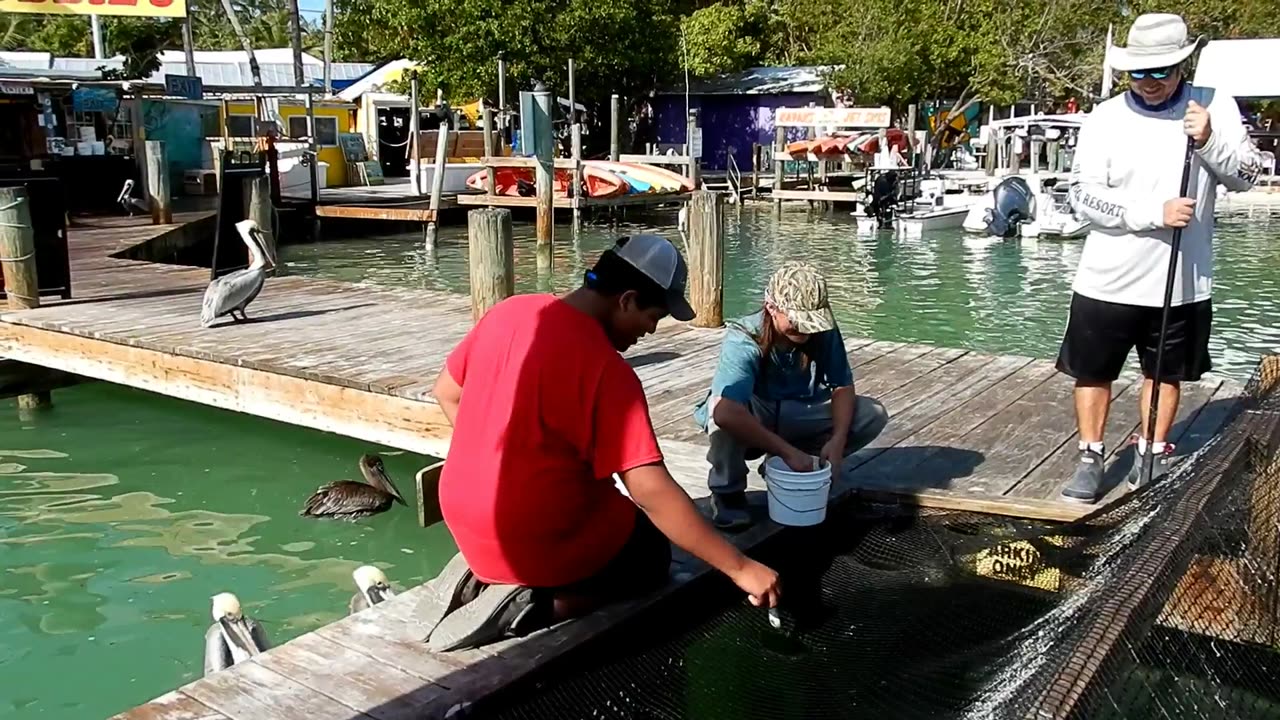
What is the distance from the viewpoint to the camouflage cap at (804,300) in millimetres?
4086

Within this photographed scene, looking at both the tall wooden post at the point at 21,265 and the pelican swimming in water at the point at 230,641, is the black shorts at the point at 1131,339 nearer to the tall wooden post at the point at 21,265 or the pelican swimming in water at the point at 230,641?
the pelican swimming in water at the point at 230,641

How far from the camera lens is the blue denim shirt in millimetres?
4250

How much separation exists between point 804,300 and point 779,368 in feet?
1.52

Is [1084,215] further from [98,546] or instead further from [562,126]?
[562,126]

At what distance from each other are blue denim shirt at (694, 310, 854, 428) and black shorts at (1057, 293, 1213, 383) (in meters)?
0.97

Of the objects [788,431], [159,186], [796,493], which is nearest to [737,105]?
[159,186]

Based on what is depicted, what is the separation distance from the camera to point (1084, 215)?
4535 millimetres

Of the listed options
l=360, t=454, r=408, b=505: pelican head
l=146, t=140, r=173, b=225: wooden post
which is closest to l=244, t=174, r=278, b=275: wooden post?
l=146, t=140, r=173, b=225: wooden post

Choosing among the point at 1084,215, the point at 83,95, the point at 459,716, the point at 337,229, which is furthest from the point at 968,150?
the point at 459,716

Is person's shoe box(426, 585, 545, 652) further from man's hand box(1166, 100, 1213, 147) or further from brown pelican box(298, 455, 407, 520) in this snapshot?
brown pelican box(298, 455, 407, 520)

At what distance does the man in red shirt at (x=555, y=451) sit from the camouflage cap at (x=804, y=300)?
99 centimetres

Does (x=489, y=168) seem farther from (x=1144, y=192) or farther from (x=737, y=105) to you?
(x=737, y=105)

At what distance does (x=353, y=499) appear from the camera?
6.66 metres

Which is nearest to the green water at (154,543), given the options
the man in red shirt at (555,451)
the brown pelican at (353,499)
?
the brown pelican at (353,499)
